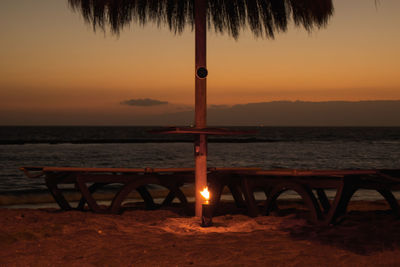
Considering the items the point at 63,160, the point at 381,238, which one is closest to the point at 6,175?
the point at 63,160

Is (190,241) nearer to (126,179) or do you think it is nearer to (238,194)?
(126,179)

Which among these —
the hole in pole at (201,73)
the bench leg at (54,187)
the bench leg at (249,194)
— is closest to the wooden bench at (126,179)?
the bench leg at (54,187)

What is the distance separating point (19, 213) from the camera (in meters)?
6.64

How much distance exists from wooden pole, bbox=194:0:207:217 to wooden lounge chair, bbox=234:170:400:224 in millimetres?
824

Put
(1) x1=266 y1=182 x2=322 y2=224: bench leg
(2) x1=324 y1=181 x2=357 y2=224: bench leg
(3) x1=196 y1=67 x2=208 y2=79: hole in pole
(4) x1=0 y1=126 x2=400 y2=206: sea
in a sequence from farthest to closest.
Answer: (4) x1=0 y1=126 x2=400 y2=206: sea → (1) x1=266 y1=182 x2=322 y2=224: bench leg → (3) x1=196 y1=67 x2=208 y2=79: hole in pole → (2) x1=324 y1=181 x2=357 y2=224: bench leg

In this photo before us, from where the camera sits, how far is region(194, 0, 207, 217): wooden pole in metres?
6.00

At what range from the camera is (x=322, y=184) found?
19.9ft

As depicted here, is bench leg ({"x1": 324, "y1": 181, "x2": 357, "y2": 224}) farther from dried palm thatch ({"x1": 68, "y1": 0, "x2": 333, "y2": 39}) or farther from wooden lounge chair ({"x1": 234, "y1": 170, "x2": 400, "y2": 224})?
dried palm thatch ({"x1": 68, "y1": 0, "x2": 333, "y2": 39})

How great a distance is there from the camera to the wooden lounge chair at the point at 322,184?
5.79 metres

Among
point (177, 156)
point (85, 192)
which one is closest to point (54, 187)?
point (85, 192)

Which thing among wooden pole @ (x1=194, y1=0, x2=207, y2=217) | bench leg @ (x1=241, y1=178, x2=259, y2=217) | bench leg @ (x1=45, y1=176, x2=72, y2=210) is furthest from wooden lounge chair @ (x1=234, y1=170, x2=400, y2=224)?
bench leg @ (x1=45, y1=176, x2=72, y2=210)

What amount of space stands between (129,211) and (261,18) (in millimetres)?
3610

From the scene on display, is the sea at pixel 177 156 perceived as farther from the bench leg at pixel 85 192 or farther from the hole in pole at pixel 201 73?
the bench leg at pixel 85 192

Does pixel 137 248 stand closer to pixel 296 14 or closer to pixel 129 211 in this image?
pixel 129 211
